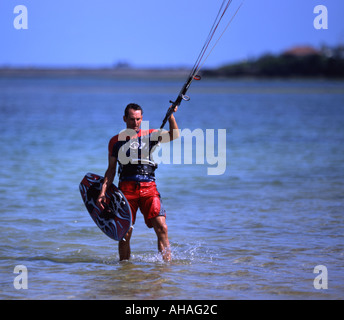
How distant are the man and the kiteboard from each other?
8 cm

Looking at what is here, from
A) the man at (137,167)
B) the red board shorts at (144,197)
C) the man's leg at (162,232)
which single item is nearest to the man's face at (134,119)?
the man at (137,167)

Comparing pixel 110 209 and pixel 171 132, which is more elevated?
pixel 171 132

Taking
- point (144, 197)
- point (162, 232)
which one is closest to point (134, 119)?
point (144, 197)

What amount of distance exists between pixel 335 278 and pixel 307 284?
0.37 meters

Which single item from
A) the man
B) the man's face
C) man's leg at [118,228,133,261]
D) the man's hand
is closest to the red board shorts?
the man

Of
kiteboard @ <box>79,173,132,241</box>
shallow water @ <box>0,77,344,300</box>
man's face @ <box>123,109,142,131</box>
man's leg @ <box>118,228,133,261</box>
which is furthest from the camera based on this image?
man's leg @ <box>118,228,133,261</box>

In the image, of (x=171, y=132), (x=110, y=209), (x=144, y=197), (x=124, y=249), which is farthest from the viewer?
(x=124, y=249)

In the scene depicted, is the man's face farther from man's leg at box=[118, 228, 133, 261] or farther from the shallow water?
the shallow water

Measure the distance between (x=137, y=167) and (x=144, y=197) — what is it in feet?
1.04

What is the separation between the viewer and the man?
680 cm

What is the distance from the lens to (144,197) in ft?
22.5

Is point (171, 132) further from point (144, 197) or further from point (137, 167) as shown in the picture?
point (144, 197)

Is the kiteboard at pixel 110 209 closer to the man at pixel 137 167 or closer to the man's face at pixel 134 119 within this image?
the man at pixel 137 167
